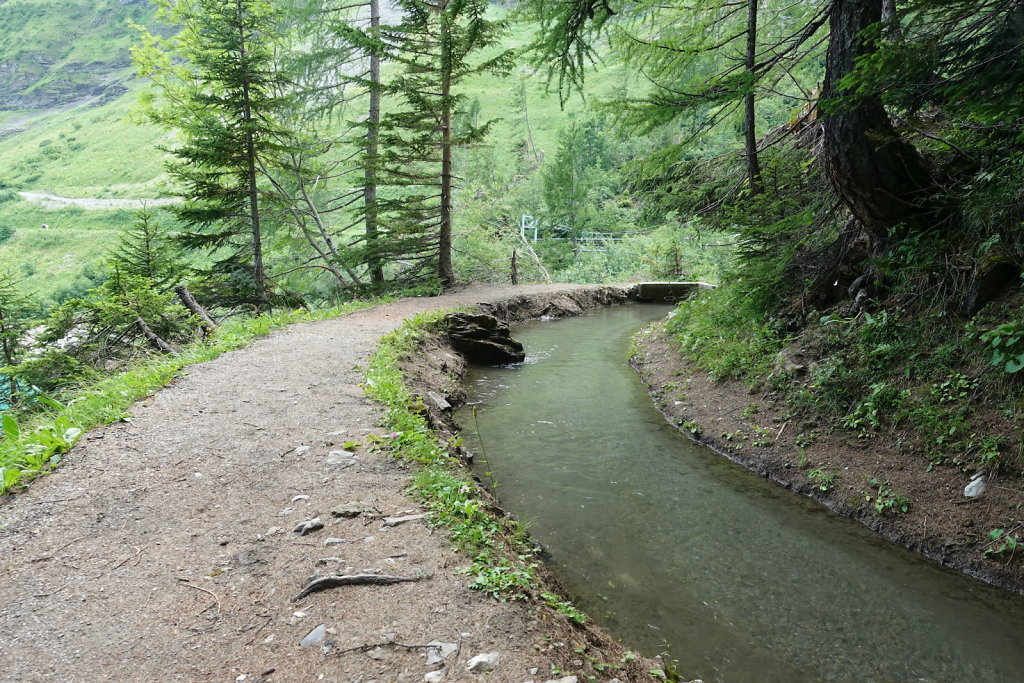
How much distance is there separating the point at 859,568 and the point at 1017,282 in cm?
329

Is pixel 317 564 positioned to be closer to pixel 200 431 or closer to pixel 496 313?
pixel 200 431

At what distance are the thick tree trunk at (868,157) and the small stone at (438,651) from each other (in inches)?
234

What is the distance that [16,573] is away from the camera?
322cm

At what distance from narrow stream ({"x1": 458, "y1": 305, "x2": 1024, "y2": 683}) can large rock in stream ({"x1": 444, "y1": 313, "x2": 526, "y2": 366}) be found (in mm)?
3888

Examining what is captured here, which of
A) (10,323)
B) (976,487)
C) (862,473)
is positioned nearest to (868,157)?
(862,473)

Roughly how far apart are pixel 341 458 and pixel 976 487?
5465 mm

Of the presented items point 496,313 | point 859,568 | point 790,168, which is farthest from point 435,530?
point 496,313

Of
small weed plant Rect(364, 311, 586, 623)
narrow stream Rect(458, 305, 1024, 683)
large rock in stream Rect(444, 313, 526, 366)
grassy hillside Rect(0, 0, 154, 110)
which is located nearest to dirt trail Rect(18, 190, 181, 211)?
large rock in stream Rect(444, 313, 526, 366)

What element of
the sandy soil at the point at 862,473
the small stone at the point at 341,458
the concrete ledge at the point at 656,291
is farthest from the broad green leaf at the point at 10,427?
the concrete ledge at the point at 656,291

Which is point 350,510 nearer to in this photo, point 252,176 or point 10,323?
point 10,323

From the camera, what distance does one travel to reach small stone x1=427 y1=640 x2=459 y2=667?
2.54 meters

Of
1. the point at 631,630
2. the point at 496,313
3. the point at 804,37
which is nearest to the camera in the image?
the point at 631,630

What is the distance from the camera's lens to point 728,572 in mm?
4305

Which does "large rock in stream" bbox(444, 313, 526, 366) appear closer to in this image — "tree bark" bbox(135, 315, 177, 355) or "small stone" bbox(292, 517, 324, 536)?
"tree bark" bbox(135, 315, 177, 355)
